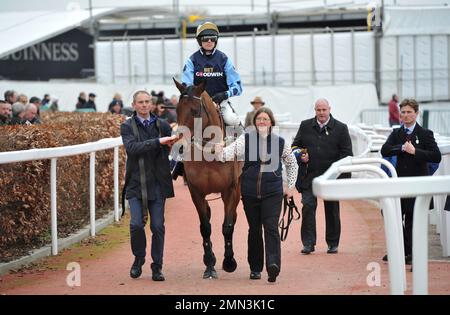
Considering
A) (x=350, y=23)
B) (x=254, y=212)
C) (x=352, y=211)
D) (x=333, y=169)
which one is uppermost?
(x=350, y=23)

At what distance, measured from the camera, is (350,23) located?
1624 inches

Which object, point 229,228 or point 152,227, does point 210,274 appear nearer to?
point 229,228

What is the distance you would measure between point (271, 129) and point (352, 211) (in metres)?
6.02

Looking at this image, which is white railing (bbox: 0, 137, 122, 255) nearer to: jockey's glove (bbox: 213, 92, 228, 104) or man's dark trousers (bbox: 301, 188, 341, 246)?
jockey's glove (bbox: 213, 92, 228, 104)

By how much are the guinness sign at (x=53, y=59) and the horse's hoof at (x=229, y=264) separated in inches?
1483

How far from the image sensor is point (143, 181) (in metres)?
8.68

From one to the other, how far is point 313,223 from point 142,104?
2.81 metres

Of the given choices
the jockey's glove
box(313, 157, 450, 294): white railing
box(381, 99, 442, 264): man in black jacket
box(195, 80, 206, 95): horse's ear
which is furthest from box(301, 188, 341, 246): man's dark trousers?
box(313, 157, 450, 294): white railing

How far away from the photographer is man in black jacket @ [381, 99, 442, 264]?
29.3ft

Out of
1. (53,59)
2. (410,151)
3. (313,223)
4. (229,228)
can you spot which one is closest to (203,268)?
(229,228)

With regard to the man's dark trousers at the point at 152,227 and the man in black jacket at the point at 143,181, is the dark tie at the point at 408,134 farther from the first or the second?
the man's dark trousers at the point at 152,227

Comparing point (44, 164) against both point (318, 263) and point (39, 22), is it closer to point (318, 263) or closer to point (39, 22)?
point (318, 263)

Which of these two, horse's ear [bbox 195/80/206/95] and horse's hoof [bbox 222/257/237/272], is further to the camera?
horse's hoof [bbox 222/257/237/272]

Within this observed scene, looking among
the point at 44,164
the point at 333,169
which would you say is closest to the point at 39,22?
the point at 44,164
